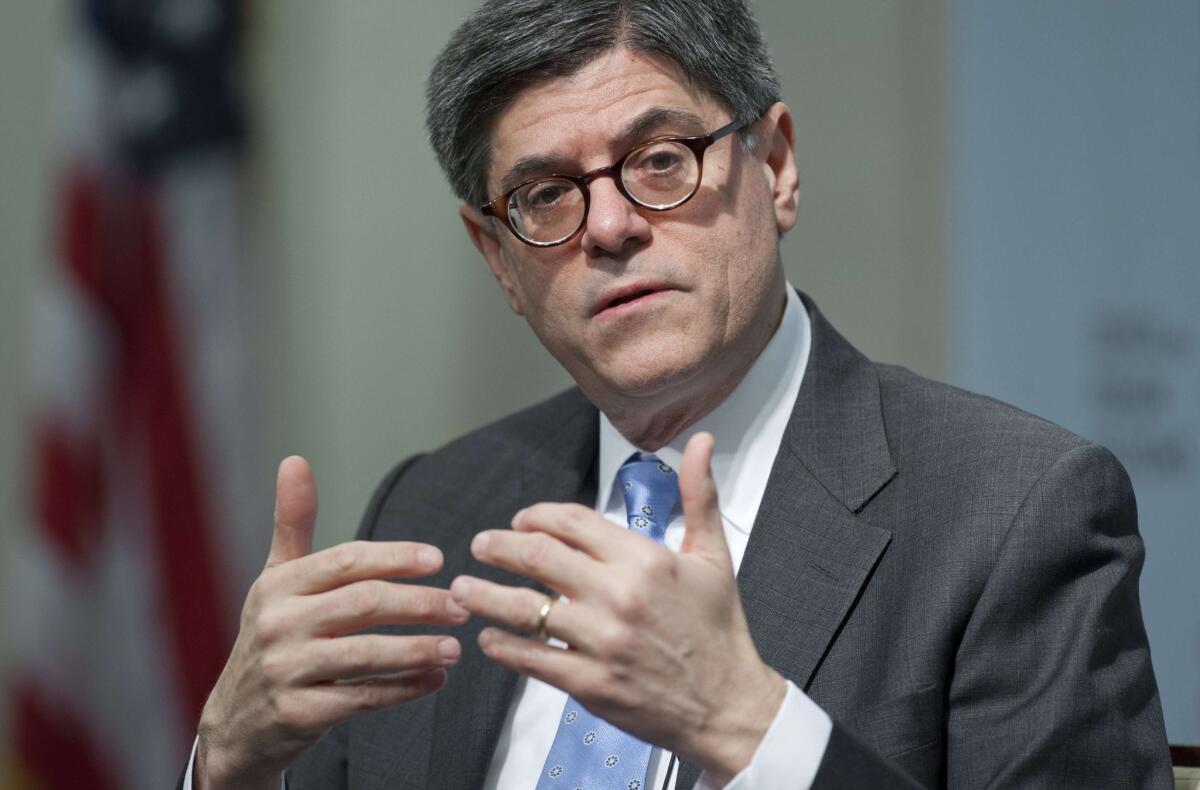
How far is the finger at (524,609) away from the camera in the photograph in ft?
3.76

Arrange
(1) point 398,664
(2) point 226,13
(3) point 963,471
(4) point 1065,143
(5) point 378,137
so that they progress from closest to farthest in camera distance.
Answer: (1) point 398,664, (3) point 963,471, (4) point 1065,143, (2) point 226,13, (5) point 378,137

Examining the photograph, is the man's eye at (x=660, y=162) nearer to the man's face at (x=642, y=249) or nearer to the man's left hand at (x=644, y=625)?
the man's face at (x=642, y=249)

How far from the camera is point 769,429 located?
180cm

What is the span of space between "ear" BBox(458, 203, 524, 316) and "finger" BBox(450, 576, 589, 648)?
2.59 ft

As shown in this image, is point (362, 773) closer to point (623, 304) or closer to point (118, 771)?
point (623, 304)

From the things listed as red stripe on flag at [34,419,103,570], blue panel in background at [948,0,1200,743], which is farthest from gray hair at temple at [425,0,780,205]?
red stripe on flag at [34,419,103,570]

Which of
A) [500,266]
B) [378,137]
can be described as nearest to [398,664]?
[500,266]

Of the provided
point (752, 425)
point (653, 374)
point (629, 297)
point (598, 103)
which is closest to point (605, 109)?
point (598, 103)

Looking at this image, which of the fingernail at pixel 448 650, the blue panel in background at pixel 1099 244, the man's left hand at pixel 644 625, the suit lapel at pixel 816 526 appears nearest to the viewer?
the man's left hand at pixel 644 625

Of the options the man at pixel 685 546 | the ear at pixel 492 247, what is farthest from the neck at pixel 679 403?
the ear at pixel 492 247

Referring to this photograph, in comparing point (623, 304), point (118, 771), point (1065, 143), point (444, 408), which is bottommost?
point (118, 771)

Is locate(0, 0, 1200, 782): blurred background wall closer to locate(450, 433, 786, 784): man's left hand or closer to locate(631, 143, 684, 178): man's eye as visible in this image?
locate(631, 143, 684, 178): man's eye

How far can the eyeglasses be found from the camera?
168cm

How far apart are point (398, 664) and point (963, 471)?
29.5 inches
